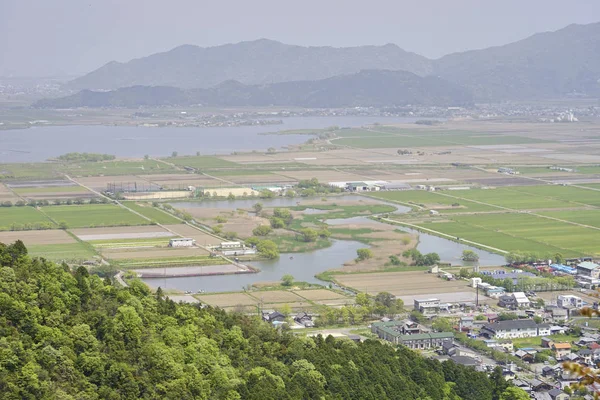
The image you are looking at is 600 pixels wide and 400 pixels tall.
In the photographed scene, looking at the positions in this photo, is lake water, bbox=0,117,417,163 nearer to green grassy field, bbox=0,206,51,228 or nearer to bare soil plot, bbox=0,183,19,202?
bare soil plot, bbox=0,183,19,202

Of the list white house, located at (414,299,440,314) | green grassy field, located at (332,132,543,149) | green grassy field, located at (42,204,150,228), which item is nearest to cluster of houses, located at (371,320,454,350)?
white house, located at (414,299,440,314)

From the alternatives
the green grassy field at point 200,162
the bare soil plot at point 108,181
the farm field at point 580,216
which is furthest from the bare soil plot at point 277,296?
the green grassy field at point 200,162

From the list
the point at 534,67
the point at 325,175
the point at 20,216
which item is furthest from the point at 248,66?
the point at 20,216

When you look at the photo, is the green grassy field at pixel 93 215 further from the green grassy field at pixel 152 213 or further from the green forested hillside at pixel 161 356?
the green forested hillside at pixel 161 356

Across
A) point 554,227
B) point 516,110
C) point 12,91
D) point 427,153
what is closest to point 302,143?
point 427,153

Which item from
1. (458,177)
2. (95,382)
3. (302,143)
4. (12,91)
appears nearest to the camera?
(95,382)

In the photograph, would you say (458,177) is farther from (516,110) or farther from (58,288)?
(516,110)

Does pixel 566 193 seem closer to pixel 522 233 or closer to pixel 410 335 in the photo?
pixel 522 233
